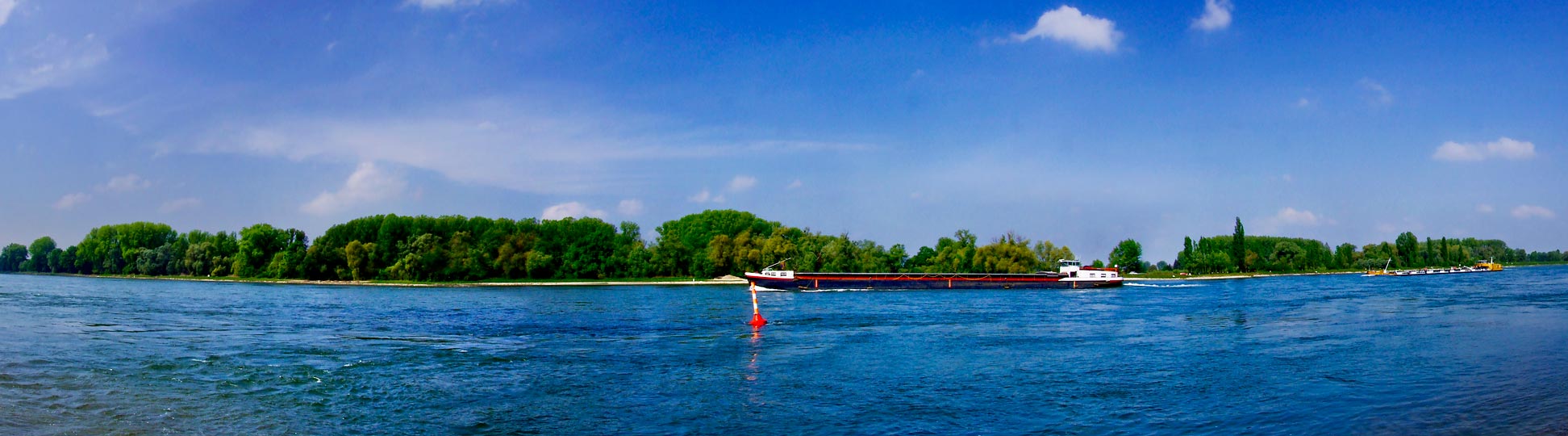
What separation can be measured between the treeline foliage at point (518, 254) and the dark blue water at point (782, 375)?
72078mm

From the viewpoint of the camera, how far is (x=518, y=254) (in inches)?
4471

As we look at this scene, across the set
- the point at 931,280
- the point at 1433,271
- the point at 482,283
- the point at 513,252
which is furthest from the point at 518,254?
the point at 1433,271

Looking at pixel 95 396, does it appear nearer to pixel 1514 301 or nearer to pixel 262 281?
pixel 1514 301

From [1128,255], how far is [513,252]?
9541 cm

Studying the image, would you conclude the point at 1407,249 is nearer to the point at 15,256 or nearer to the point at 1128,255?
the point at 1128,255

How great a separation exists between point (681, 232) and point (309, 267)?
50.5 meters

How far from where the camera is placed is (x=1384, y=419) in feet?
45.1

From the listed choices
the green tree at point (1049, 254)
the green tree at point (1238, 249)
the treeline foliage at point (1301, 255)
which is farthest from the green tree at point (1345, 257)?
the green tree at point (1049, 254)

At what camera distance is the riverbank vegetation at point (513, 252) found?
4264 inches

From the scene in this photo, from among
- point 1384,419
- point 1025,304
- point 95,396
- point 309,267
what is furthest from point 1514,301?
A: point 309,267

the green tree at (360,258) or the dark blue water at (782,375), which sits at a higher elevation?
the green tree at (360,258)

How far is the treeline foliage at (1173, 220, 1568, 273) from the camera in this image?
14588 centimetres

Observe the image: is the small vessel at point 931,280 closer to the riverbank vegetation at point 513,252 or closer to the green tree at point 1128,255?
the riverbank vegetation at point 513,252

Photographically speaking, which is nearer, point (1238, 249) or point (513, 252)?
point (513, 252)
